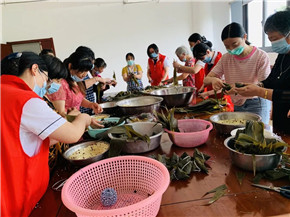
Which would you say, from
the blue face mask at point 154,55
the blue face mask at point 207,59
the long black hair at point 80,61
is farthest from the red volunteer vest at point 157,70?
the long black hair at point 80,61

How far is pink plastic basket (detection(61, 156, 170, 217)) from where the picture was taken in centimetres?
88

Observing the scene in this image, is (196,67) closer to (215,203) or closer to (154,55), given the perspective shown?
(154,55)

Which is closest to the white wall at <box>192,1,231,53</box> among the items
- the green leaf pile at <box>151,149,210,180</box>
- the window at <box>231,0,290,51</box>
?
the window at <box>231,0,290,51</box>

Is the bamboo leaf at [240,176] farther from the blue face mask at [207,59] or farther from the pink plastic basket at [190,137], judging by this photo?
the blue face mask at [207,59]

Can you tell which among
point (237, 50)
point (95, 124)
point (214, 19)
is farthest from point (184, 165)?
point (214, 19)

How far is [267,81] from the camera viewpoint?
171 cm

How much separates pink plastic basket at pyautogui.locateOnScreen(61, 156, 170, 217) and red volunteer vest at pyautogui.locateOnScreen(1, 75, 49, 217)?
0.62ft

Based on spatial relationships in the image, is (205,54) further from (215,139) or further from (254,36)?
(254,36)

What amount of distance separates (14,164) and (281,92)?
1.57m

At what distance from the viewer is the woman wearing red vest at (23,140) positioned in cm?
83

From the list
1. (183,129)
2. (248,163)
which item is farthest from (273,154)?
(183,129)

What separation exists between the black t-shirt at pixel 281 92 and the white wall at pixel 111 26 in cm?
427

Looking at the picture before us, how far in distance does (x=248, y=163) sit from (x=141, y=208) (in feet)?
1.81

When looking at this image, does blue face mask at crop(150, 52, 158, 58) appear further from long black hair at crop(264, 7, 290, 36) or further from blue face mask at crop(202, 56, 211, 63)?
long black hair at crop(264, 7, 290, 36)
